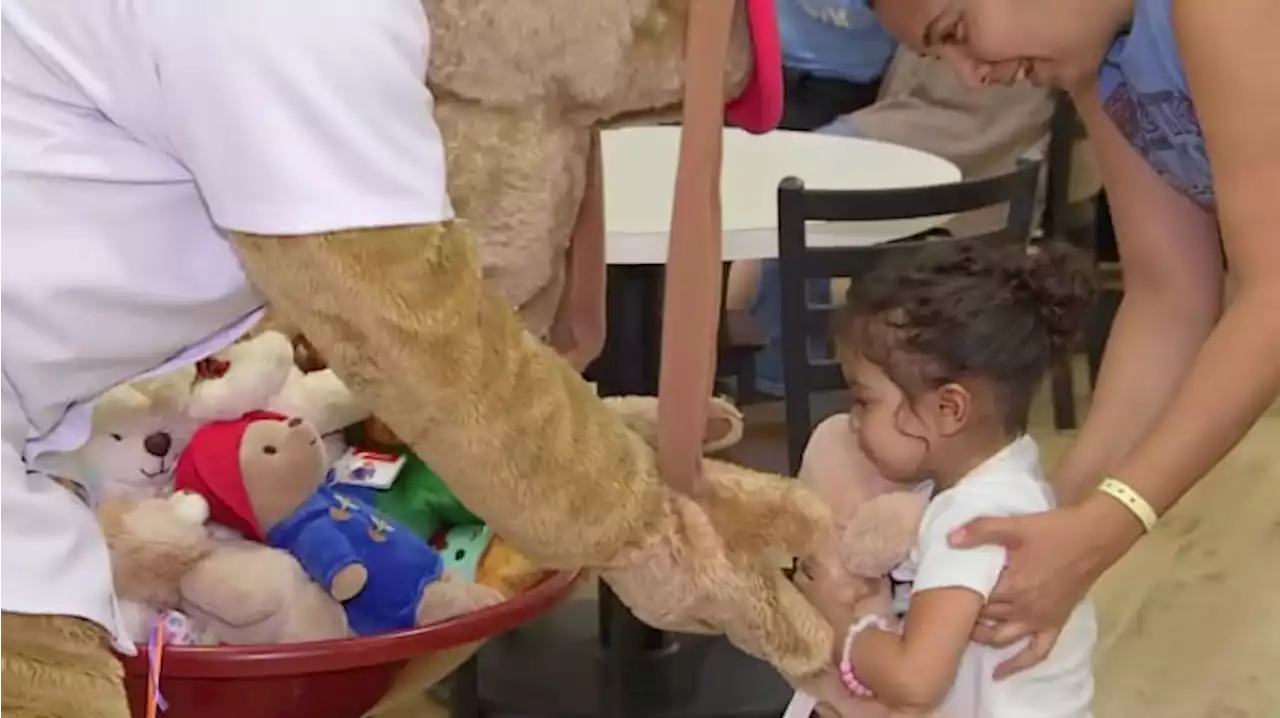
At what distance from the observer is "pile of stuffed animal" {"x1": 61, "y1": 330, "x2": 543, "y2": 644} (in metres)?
1.30

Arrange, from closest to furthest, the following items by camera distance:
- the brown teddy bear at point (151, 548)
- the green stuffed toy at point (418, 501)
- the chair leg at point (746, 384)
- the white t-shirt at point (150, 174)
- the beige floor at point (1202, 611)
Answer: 1. the white t-shirt at point (150, 174)
2. the brown teddy bear at point (151, 548)
3. the green stuffed toy at point (418, 501)
4. the beige floor at point (1202, 611)
5. the chair leg at point (746, 384)

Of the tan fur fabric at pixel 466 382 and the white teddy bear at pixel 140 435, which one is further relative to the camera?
the white teddy bear at pixel 140 435

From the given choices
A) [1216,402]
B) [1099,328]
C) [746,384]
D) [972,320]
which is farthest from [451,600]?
[1099,328]

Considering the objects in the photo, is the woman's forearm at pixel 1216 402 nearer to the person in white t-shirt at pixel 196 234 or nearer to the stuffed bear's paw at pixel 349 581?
the person in white t-shirt at pixel 196 234

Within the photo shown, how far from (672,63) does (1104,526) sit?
1.57 feet

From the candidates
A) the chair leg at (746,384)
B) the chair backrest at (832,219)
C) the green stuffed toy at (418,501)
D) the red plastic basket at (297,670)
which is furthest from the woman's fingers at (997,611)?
the chair leg at (746,384)

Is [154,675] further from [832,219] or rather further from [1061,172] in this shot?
[1061,172]

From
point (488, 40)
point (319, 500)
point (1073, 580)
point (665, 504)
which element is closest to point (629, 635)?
point (319, 500)

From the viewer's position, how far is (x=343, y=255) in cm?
88

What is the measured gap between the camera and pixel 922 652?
1247mm

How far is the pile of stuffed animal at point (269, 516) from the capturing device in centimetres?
130

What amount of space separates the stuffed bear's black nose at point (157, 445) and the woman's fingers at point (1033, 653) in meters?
0.70

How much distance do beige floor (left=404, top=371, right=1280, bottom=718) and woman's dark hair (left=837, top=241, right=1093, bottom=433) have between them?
0.94 meters

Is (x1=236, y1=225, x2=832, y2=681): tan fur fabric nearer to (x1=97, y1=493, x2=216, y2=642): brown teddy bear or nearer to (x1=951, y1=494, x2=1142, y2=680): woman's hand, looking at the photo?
(x1=951, y1=494, x2=1142, y2=680): woman's hand
